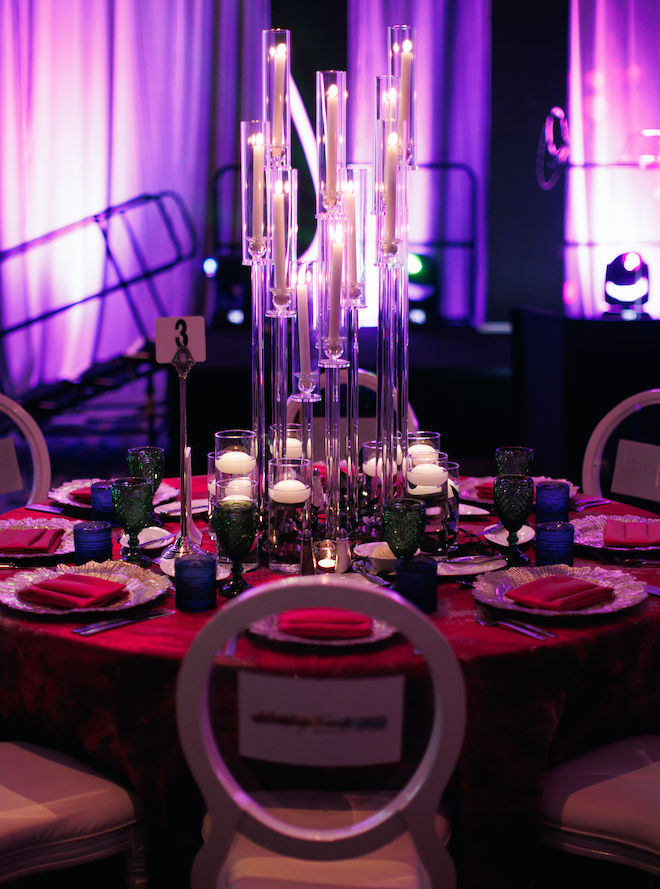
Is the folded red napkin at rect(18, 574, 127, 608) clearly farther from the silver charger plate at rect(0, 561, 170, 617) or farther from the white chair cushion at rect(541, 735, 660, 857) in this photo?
the white chair cushion at rect(541, 735, 660, 857)

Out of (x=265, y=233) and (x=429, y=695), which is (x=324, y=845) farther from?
(x=265, y=233)

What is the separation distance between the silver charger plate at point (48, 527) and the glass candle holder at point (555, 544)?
940 mm

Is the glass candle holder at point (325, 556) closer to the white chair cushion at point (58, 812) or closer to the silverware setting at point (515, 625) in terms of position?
the silverware setting at point (515, 625)

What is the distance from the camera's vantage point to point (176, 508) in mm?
2230

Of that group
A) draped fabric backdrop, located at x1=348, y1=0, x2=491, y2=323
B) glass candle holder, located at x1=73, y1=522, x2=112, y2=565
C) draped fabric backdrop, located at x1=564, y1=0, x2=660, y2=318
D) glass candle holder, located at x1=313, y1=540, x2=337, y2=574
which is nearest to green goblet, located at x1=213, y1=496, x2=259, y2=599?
glass candle holder, located at x1=313, y1=540, x2=337, y2=574

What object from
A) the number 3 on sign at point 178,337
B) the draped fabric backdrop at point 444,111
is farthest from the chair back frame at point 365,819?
the draped fabric backdrop at point 444,111

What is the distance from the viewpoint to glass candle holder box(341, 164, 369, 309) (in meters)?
1.87

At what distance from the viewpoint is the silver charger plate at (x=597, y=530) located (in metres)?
1.87

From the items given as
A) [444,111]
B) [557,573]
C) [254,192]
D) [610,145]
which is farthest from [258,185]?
[610,145]

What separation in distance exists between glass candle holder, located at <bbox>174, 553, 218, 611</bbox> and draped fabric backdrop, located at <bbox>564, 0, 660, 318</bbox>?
425 cm

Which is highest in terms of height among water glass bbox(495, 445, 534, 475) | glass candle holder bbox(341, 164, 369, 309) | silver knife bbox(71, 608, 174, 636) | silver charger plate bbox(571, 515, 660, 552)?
glass candle holder bbox(341, 164, 369, 309)

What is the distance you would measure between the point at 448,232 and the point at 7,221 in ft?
Answer: 8.00

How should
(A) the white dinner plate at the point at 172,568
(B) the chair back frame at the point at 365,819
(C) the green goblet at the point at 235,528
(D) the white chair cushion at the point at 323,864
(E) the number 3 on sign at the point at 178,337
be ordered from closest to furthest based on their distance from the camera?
(B) the chair back frame at the point at 365,819 → (D) the white chair cushion at the point at 323,864 → (C) the green goblet at the point at 235,528 → (A) the white dinner plate at the point at 172,568 → (E) the number 3 on sign at the point at 178,337

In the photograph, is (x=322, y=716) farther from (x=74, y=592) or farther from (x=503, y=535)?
(x=503, y=535)
